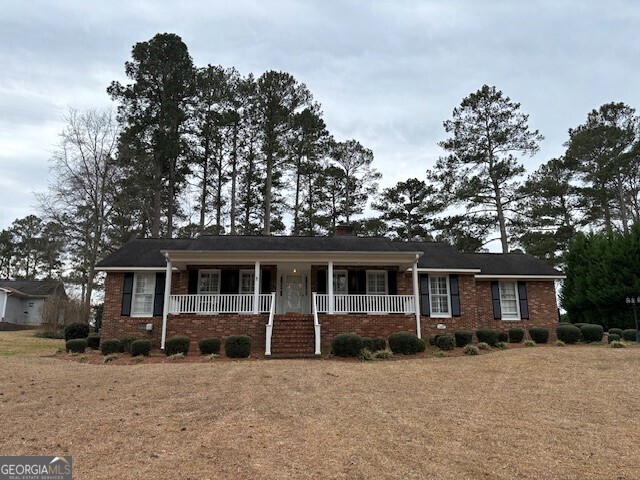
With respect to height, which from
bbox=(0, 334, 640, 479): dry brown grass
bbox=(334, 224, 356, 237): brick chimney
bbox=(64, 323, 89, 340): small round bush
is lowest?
bbox=(0, 334, 640, 479): dry brown grass

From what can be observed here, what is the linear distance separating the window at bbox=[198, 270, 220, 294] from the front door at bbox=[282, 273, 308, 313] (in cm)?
270

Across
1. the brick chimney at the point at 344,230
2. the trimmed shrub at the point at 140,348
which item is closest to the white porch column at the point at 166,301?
the trimmed shrub at the point at 140,348

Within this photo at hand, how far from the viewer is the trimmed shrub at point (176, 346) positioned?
43.3 feet

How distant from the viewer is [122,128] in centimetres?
2650

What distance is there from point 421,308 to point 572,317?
10.3 m

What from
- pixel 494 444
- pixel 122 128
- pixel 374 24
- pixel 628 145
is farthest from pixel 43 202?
pixel 628 145

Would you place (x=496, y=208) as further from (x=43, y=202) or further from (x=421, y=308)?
(x=43, y=202)

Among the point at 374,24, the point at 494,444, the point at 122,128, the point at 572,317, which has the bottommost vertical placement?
the point at 494,444

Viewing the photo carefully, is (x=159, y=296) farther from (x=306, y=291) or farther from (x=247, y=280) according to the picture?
(x=306, y=291)

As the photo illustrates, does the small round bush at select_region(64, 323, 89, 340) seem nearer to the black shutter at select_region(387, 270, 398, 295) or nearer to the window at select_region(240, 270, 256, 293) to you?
the window at select_region(240, 270, 256, 293)

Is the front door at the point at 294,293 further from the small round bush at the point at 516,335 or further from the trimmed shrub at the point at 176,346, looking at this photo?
the small round bush at the point at 516,335

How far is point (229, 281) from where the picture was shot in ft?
54.8

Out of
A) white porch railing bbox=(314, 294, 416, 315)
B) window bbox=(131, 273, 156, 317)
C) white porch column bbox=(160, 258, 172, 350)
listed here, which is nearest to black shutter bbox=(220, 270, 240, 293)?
white porch column bbox=(160, 258, 172, 350)

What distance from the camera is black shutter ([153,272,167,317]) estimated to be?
16141mm
